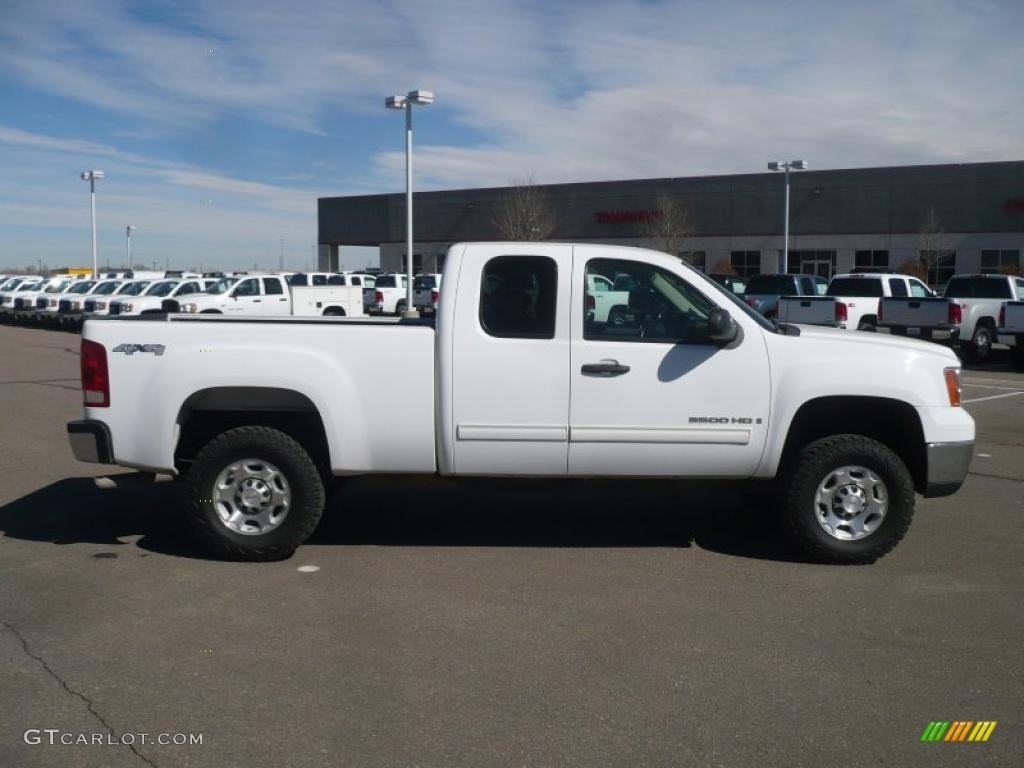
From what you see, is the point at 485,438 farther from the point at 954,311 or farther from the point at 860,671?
the point at 954,311

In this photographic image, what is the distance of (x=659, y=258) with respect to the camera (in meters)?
6.57

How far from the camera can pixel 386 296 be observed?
38906 mm

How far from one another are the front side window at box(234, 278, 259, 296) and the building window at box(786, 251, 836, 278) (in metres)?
33.8

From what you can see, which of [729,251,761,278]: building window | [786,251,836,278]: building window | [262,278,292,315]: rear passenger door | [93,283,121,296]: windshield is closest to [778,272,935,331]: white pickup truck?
[262,278,292,315]: rear passenger door

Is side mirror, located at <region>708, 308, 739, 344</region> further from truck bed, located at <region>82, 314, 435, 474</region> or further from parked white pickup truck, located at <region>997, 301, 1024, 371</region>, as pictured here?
parked white pickup truck, located at <region>997, 301, 1024, 371</region>

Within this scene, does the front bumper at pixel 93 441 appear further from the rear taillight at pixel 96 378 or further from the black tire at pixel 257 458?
the black tire at pixel 257 458

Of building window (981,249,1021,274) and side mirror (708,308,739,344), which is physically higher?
building window (981,249,1021,274)

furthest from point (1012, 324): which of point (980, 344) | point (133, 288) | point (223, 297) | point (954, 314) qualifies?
point (133, 288)

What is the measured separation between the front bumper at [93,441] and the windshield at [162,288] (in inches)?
1128

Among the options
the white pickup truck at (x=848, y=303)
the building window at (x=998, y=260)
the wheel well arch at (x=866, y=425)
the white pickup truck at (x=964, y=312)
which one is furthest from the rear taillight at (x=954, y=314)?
the building window at (x=998, y=260)

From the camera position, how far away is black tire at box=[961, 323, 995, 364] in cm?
2275

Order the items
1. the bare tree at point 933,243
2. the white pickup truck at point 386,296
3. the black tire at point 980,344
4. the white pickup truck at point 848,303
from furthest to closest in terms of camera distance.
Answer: the bare tree at point 933,243, the white pickup truck at point 386,296, the white pickup truck at point 848,303, the black tire at point 980,344

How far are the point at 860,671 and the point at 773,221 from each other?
5317 centimetres

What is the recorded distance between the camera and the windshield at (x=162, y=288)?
3381 cm
